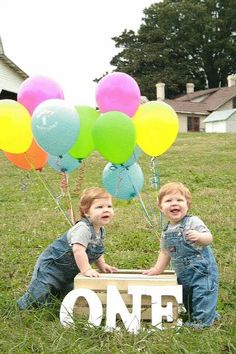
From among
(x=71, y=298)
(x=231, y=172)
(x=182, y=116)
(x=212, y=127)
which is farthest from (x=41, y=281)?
(x=182, y=116)

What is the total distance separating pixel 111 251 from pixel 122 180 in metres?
1.54

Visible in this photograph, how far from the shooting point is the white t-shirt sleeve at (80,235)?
3.54 meters

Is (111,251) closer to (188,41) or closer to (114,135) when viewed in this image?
(114,135)

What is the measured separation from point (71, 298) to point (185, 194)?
1.03m

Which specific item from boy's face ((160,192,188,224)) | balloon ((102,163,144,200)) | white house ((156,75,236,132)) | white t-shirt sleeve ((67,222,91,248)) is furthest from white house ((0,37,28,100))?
boy's face ((160,192,188,224))

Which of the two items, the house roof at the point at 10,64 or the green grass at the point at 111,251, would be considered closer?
the green grass at the point at 111,251

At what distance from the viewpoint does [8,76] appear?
23.9m

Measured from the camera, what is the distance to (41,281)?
12.3 ft

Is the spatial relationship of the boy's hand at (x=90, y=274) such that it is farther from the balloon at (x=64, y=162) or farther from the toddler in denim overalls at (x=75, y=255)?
the balloon at (x=64, y=162)

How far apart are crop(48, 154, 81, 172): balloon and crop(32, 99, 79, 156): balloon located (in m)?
0.51

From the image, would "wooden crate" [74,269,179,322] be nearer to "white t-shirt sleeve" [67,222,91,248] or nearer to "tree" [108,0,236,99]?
"white t-shirt sleeve" [67,222,91,248]

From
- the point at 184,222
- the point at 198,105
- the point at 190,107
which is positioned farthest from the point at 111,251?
the point at 198,105

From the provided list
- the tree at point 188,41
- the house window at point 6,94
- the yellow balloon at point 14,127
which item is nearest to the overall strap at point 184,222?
the yellow balloon at point 14,127

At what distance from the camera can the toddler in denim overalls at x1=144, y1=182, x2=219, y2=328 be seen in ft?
11.2
